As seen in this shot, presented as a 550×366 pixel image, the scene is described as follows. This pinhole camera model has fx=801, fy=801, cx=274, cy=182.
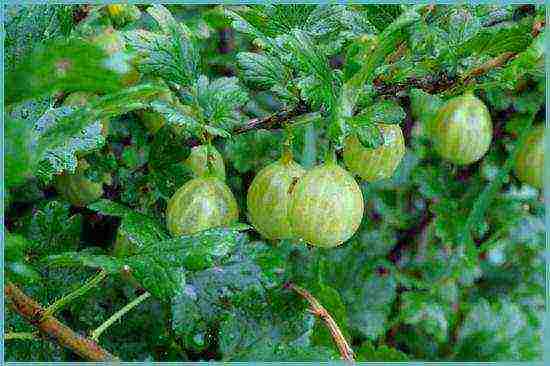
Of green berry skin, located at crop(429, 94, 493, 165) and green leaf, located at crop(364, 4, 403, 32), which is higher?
green leaf, located at crop(364, 4, 403, 32)

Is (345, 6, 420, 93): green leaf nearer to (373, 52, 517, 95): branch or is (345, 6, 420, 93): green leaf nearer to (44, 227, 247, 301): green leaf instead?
(373, 52, 517, 95): branch

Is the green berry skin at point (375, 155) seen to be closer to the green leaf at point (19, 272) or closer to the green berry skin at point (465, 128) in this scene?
the green berry skin at point (465, 128)

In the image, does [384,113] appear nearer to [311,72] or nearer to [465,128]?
[311,72]

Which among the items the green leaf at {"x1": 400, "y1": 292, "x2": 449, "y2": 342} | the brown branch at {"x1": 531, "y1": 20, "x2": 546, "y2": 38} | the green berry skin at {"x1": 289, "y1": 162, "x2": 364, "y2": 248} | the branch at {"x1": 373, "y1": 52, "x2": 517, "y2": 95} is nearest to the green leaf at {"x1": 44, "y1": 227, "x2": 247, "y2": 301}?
the green berry skin at {"x1": 289, "y1": 162, "x2": 364, "y2": 248}

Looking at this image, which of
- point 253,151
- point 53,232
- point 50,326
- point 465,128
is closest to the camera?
point 50,326

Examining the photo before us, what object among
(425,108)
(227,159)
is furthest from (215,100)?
(425,108)

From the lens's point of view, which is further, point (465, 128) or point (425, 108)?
point (425, 108)

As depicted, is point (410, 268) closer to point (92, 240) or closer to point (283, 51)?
point (92, 240)
